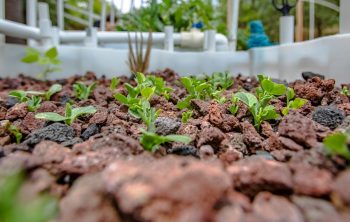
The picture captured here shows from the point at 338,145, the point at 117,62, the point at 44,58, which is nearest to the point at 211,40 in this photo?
the point at 117,62

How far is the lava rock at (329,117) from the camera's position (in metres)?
0.83

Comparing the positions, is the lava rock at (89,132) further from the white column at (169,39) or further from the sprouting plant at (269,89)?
the white column at (169,39)

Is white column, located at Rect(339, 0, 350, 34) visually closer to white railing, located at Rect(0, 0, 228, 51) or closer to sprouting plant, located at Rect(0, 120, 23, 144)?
white railing, located at Rect(0, 0, 228, 51)

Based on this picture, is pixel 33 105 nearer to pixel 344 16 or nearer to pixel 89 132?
pixel 89 132

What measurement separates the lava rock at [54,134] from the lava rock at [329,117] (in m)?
0.65

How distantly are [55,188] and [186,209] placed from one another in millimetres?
222

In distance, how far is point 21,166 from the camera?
1.62ft

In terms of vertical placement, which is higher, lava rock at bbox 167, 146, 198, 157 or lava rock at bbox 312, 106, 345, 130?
lava rock at bbox 312, 106, 345, 130

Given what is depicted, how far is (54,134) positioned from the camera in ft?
2.52

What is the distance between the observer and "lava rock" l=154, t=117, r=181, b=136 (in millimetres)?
778

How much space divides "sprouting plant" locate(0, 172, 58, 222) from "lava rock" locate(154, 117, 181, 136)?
363mm

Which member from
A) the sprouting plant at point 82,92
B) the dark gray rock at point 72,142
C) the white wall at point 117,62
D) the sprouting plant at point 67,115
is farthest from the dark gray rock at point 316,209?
the white wall at point 117,62

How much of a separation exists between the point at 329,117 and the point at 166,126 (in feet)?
1.43

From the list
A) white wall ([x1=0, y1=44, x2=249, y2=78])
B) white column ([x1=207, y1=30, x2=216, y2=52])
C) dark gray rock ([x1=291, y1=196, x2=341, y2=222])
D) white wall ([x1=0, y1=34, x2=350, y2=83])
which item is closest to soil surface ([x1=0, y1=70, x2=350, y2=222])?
dark gray rock ([x1=291, y1=196, x2=341, y2=222])
